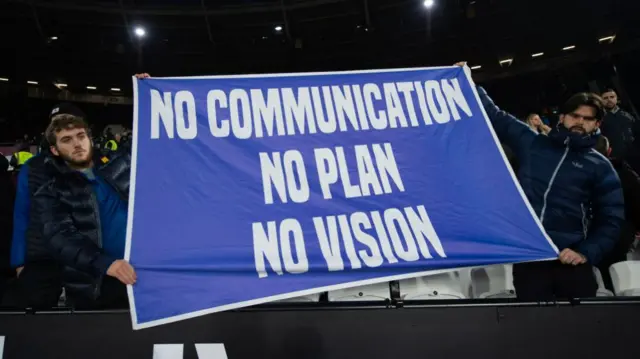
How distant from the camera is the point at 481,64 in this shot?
13.3 metres

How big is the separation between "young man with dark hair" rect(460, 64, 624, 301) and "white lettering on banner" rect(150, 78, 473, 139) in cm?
43

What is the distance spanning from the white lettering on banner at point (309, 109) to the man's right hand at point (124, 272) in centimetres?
57

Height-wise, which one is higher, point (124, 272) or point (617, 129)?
point (617, 129)

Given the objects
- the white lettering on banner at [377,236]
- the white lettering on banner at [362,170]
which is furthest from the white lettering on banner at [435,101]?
the white lettering on banner at [377,236]

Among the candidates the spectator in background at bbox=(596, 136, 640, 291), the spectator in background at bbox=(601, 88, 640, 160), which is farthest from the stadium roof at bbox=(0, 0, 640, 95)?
the spectator in background at bbox=(596, 136, 640, 291)

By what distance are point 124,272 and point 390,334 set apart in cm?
103

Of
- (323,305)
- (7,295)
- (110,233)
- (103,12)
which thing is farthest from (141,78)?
(103,12)

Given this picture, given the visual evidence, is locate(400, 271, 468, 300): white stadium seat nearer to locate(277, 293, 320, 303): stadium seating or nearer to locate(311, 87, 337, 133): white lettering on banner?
locate(277, 293, 320, 303): stadium seating

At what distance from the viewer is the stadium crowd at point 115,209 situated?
214 centimetres

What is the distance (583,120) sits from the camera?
7.52ft

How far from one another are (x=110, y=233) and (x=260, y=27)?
11.6m

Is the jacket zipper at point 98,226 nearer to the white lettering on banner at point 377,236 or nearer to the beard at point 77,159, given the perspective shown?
the beard at point 77,159

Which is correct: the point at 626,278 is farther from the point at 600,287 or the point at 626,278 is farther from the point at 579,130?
the point at 579,130

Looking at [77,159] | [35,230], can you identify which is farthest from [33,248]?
[77,159]
